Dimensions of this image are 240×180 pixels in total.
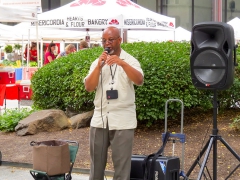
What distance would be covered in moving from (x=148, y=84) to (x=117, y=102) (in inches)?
148

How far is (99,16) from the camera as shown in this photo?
14203 mm

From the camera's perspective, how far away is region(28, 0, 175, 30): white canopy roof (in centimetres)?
1419

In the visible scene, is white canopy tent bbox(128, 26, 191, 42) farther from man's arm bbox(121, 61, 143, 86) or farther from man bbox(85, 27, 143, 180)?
man's arm bbox(121, 61, 143, 86)

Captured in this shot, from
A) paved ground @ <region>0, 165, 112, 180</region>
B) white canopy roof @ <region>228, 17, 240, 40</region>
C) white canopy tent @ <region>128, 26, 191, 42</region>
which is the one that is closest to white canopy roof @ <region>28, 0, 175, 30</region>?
paved ground @ <region>0, 165, 112, 180</region>

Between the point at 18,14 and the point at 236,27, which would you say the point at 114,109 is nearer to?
the point at 18,14

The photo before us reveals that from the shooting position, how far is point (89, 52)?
11.2 metres

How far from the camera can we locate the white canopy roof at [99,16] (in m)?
14.2

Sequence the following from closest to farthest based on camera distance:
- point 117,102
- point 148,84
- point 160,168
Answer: point 117,102 → point 160,168 → point 148,84

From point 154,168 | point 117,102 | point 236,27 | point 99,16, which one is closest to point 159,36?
point 236,27

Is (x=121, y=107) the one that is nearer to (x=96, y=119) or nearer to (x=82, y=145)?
(x=96, y=119)

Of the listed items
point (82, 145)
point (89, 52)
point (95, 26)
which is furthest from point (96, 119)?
point (95, 26)

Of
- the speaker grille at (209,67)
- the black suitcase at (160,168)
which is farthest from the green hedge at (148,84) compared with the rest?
the black suitcase at (160,168)

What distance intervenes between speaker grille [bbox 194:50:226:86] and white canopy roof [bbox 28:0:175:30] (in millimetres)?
7869

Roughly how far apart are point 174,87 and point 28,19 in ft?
18.9
